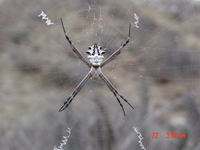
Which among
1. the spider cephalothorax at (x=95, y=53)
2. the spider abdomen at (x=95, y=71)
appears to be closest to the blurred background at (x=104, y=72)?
the spider abdomen at (x=95, y=71)

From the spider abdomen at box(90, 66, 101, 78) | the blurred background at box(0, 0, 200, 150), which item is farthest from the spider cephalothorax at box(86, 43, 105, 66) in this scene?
the blurred background at box(0, 0, 200, 150)

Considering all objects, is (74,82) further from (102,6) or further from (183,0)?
(183,0)

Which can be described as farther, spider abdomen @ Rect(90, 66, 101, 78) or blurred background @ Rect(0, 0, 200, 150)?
blurred background @ Rect(0, 0, 200, 150)

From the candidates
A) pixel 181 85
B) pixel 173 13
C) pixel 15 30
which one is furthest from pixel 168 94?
pixel 15 30

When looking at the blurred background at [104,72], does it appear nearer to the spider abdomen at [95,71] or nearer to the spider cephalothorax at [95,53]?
the spider abdomen at [95,71]

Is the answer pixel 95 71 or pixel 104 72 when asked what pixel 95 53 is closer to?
pixel 95 71

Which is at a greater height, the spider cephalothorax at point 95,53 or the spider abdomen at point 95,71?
the spider cephalothorax at point 95,53

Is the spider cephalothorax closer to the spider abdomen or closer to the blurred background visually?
the spider abdomen

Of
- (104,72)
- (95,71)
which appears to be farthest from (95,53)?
(104,72)
